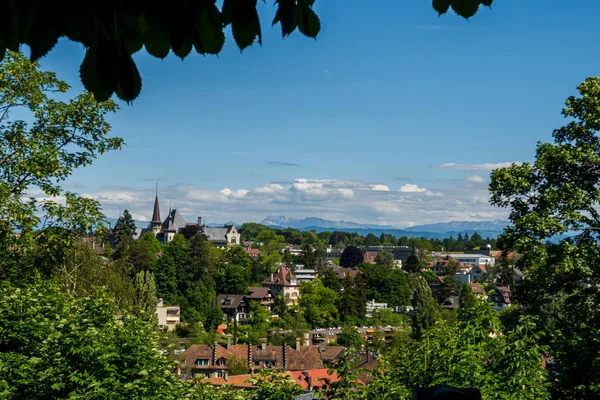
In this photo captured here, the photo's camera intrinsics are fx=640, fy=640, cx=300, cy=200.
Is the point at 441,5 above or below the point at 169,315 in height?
above

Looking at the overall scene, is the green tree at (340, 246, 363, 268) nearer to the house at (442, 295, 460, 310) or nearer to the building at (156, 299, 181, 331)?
the house at (442, 295, 460, 310)

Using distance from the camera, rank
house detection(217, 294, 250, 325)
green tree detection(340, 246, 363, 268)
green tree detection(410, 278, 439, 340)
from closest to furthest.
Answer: green tree detection(410, 278, 439, 340), house detection(217, 294, 250, 325), green tree detection(340, 246, 363, 268)

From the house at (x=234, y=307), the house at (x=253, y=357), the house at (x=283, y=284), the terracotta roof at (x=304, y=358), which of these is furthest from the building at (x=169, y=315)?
the terracotta roof at (x=304, y=358)

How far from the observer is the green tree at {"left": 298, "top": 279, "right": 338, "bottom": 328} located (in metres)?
65.8

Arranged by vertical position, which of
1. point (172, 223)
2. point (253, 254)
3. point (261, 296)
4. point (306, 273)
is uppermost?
point (172, 223)

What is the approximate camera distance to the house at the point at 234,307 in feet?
220

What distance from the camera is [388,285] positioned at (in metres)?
81.3

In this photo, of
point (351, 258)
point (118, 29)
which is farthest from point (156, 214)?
point (118, 29)

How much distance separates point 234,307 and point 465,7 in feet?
221

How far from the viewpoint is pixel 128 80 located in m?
1.61

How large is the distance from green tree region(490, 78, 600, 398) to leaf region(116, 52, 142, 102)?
9.22 metres

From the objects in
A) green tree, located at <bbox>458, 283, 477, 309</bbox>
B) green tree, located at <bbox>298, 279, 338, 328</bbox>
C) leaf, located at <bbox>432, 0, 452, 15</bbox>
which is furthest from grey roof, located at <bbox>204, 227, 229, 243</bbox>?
leaf, located at <bbox>432, 0, 452, 15</bbox>

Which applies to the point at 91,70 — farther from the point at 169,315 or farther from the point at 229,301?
the point at 229,301

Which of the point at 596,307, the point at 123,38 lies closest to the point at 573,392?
the point at 596,307
